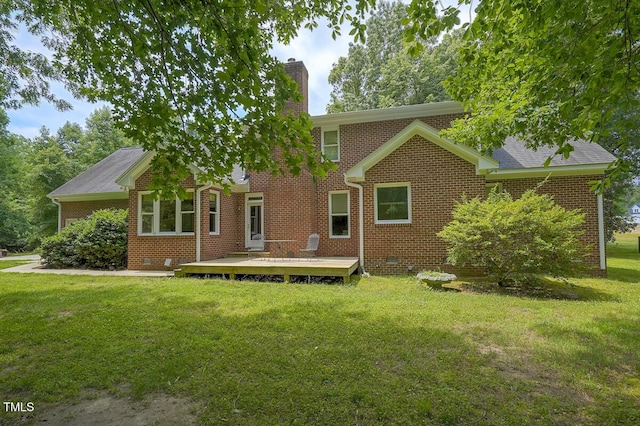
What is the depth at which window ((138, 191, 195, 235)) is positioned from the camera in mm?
11430

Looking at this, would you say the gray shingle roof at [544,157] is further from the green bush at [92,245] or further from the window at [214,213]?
the green bush at [92,245]

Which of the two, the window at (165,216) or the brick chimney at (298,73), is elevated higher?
the brick chimney at (298,73)

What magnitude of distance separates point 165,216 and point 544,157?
13.6 meters

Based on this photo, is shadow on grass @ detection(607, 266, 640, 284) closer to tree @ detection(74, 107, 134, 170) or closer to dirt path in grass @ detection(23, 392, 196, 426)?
dirt path in grass @ detection(23, 392, 196, 426)

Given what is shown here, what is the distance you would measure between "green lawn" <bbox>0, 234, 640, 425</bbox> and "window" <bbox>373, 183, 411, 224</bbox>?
369 centimetres

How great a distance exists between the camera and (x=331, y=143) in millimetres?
12938

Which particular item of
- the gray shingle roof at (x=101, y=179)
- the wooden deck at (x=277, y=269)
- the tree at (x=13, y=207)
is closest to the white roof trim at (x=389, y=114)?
the wooden deck at (x=277, y=269)

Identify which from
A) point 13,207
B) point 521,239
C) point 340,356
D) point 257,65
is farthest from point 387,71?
point 13,207

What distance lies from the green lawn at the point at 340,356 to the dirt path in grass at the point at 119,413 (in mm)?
124

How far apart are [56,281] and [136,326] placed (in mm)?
6535

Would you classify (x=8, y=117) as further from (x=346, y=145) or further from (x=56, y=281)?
(x=346, y=145)

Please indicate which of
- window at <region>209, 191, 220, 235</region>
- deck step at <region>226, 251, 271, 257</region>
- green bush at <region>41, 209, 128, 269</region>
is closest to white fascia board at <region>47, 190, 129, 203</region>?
green bush at <region>41, 209, 128, 269</region>

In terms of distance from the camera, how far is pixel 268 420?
8.61 ft

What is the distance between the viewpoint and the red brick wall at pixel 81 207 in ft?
50.5
